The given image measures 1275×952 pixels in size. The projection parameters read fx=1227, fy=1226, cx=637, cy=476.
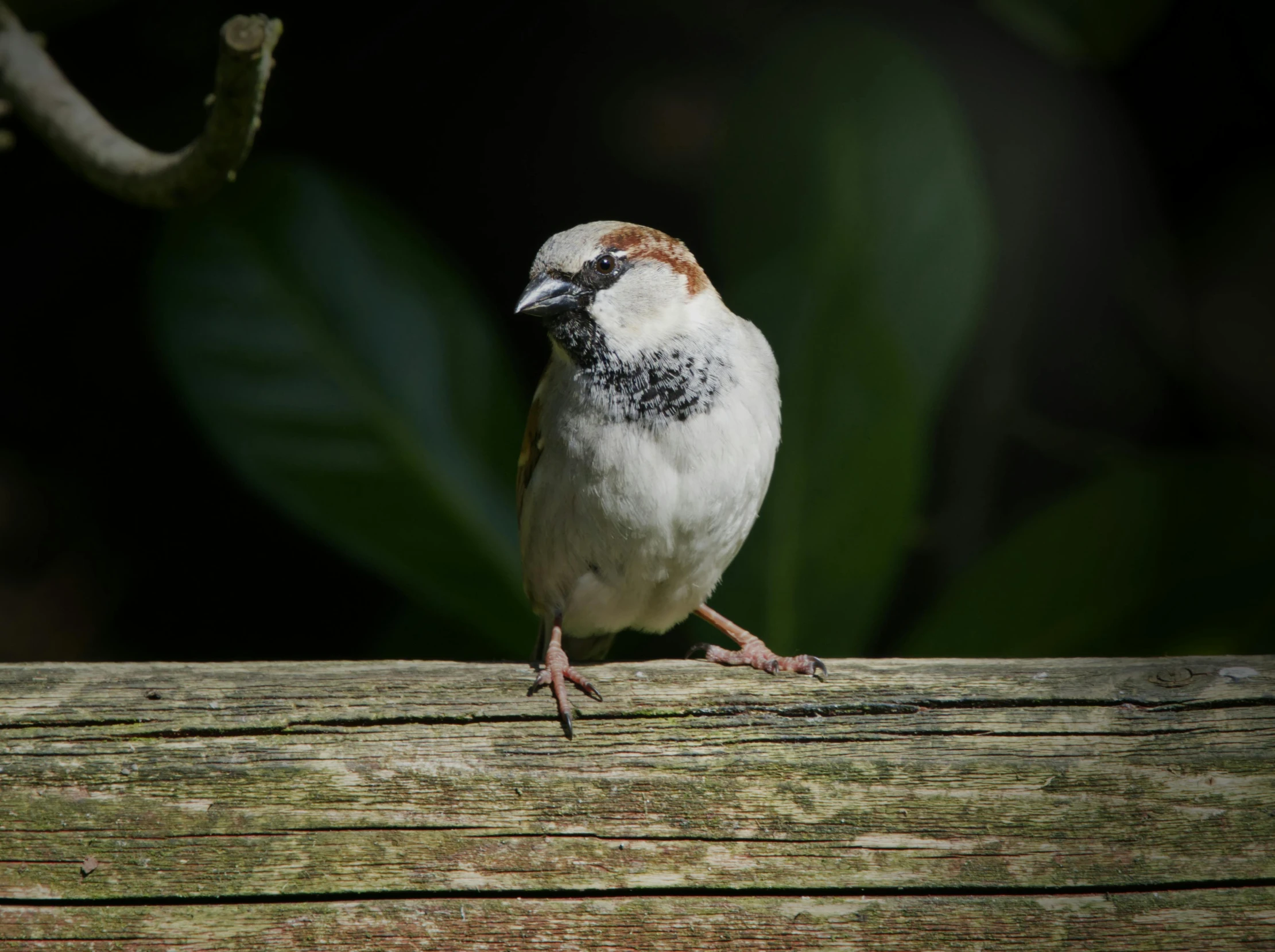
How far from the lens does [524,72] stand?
2.70 meters

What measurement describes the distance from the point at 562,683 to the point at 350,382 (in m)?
0.85

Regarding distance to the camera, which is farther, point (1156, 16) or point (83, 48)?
point (83, 48)

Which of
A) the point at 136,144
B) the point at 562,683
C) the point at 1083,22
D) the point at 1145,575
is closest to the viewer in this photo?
the point at 562,683

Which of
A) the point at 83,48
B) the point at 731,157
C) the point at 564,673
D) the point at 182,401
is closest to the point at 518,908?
the point at 564,673

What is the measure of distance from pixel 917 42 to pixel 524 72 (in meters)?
0.85

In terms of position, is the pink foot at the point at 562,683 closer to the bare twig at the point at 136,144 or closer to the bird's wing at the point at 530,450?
the bird's wing at the point at 530,450

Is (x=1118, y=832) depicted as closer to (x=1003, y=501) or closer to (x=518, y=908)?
(x=518, y=908)

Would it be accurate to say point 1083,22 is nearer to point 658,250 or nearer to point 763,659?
point 658,250

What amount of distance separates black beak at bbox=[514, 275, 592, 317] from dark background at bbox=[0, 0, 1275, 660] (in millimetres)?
622

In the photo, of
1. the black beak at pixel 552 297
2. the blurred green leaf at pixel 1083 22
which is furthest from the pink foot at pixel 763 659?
the blurred green leaf at pixel 1083 22

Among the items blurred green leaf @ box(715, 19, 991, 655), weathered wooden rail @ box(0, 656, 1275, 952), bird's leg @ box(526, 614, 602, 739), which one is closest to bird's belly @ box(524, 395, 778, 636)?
blurred green leaf @ box(715, 19, 991, 655)

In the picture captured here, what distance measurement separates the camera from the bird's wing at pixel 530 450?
1874mm

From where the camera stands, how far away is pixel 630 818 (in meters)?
1.12

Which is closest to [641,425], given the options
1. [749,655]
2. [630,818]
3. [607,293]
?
[607,293]
